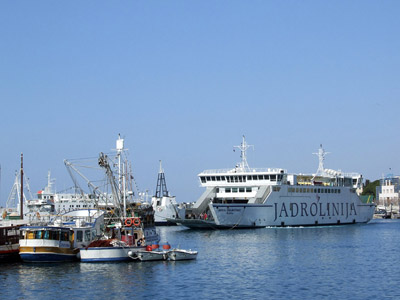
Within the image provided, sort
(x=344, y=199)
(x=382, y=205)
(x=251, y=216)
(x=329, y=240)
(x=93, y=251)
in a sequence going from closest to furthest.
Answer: (x=93, y=251) → (x=329, y=240) → (x=251, y=216) → (x=344, y=199) → (x=382, y=205)

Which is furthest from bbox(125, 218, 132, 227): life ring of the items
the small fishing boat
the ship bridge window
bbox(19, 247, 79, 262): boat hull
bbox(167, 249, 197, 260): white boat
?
the ship bridge window

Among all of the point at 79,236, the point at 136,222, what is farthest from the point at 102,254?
the point at 136,222

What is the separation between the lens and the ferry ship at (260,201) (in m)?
84.2

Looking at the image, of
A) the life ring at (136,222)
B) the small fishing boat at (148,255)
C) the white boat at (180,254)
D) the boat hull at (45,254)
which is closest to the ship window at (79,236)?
→ the boat hull at (45,254)

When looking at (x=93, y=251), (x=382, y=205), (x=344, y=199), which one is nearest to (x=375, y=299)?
(x=93, y=251)

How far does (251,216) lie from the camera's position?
85.1 meters

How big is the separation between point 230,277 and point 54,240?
46.0 feet

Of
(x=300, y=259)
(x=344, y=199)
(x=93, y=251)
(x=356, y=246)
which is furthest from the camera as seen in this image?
(x=344, y=199)

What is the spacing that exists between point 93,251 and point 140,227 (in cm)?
522

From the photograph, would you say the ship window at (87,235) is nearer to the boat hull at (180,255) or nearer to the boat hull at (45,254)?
the boat hull at (45,254)

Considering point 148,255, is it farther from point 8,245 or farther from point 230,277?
point 8,245

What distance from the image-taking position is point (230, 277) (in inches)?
1580

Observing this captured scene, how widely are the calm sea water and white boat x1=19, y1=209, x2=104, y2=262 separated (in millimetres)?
956

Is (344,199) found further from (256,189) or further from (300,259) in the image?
(300,259)
